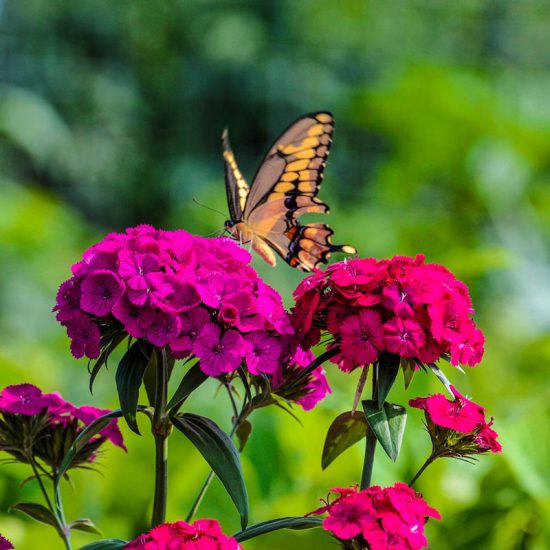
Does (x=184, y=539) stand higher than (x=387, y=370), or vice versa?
(x=387, y=370)

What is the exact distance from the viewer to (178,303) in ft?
3.92

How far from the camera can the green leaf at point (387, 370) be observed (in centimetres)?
125

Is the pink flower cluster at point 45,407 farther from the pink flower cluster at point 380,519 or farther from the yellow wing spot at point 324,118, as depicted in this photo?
the yellow wing spot at point 324,118

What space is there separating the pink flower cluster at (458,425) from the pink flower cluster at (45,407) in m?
0.48

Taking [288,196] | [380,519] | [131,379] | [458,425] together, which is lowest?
[380,519]

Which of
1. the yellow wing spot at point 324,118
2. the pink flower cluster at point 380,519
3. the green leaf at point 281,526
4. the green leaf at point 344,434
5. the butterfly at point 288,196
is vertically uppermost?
the yellow wing spot at point 324,118

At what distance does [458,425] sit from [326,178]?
5755mm

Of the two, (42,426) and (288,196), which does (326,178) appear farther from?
(42,426)

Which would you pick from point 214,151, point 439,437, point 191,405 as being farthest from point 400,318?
point 214,151

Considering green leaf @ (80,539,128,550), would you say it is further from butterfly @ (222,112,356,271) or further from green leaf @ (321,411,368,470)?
butterfly @ (222,112,356,271)

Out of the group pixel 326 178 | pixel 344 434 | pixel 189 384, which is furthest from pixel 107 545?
pixel 326 178

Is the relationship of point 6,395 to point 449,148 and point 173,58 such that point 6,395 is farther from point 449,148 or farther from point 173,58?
point 173,58

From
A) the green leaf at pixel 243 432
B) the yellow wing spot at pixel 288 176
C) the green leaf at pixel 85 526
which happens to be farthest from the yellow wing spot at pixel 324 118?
the green leaf at pixel 85 526

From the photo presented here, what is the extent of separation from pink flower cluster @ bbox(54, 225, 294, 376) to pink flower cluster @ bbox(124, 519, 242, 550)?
0.20m
